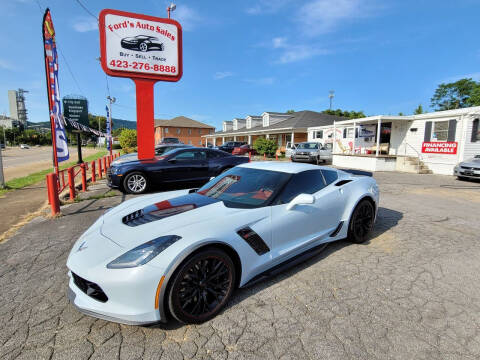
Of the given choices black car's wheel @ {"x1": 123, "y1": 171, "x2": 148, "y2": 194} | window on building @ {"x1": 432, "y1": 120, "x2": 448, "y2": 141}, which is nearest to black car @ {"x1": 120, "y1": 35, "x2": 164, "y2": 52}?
black car's wheel @ {"x1": 123, "y1": 171, "x2": 148, "y2": 194}

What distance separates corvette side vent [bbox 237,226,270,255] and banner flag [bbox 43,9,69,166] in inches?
257

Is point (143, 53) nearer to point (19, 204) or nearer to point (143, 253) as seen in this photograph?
point (19, 204)

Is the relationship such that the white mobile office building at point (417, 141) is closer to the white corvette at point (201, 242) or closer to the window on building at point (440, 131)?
the window on building at point (440, 131)

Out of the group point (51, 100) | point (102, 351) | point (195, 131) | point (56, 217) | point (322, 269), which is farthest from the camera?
point (195, 131)

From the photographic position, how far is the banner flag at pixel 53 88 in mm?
6617

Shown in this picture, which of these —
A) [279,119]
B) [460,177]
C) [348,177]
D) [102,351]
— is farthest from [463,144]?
[279,119]

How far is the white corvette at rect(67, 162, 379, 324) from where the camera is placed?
1.96 meters

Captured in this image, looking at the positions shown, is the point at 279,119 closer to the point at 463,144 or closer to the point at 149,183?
the point at 463,144

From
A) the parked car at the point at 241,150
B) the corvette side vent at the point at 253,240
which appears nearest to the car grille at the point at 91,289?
the corvette side vent at the point at 253,240

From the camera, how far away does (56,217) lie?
529 centimetres

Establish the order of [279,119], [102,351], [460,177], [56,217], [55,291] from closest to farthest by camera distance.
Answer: [102,351] → [55,291] → [56,217] → [460,177] → [279,119]

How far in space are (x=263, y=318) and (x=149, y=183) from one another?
6337 mm

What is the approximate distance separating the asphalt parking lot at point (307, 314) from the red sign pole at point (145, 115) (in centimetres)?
654

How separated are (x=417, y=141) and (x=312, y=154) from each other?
20.6 feet
